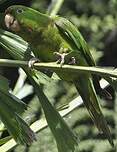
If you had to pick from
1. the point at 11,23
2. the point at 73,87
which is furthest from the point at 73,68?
the point at 73,87

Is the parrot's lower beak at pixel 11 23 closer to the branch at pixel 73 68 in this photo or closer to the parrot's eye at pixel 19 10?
the parrot's eye at pixel 19 10

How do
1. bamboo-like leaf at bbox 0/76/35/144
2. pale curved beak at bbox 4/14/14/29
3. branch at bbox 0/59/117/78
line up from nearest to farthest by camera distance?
branch at bbox 0/59/117/78, bamboo-like leaf at bbox 0/76/35/144, pale curved beak at bbox 4/14/14/29

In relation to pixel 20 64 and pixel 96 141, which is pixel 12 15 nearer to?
pixel 20 64

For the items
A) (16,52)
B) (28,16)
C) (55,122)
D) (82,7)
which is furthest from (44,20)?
(82,7)

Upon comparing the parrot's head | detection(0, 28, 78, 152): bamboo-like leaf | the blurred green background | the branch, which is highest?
the parrot's head

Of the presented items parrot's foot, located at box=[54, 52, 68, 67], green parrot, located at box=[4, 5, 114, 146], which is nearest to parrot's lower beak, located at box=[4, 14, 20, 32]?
green parrot, located at box=[4, 5, 114, 146]

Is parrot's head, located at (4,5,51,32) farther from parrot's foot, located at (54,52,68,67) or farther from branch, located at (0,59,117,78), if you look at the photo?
branch, located at (0,59,117,78)

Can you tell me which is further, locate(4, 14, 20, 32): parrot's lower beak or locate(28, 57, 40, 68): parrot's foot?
locate(4, 14, 20, 32): parrot's lower beak

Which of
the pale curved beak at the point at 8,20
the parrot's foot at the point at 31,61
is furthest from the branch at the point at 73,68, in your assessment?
the pale curved beak at the point at 8,20
